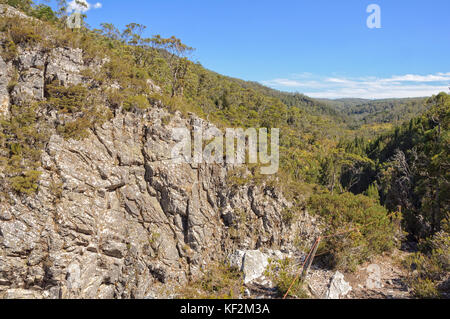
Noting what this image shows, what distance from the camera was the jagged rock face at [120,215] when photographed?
26.2ft

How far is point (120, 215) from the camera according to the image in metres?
10.0

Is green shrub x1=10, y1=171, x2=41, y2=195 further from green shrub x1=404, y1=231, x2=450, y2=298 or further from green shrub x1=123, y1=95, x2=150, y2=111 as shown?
green shrub x1=404, y1=231, x2=450, y2=298

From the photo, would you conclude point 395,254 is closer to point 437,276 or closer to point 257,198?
point 437,276

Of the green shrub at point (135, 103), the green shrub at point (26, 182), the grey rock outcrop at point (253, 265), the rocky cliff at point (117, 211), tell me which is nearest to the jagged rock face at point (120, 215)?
the rocky cliff at point (117, 211)

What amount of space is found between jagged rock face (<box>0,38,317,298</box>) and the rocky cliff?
38 millimetres

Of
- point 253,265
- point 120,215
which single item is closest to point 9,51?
point 120,215

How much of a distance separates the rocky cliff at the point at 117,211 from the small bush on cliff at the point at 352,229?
1.33 meters

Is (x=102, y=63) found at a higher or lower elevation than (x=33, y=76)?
higher

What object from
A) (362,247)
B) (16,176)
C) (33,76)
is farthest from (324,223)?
(33,76)

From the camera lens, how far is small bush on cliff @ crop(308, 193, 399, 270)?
10.1 metres

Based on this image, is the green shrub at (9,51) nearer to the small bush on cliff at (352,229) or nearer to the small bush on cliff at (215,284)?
the small bush on cliff at (215,284)

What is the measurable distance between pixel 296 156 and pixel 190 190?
1873cm

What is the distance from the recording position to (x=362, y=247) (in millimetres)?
10219
